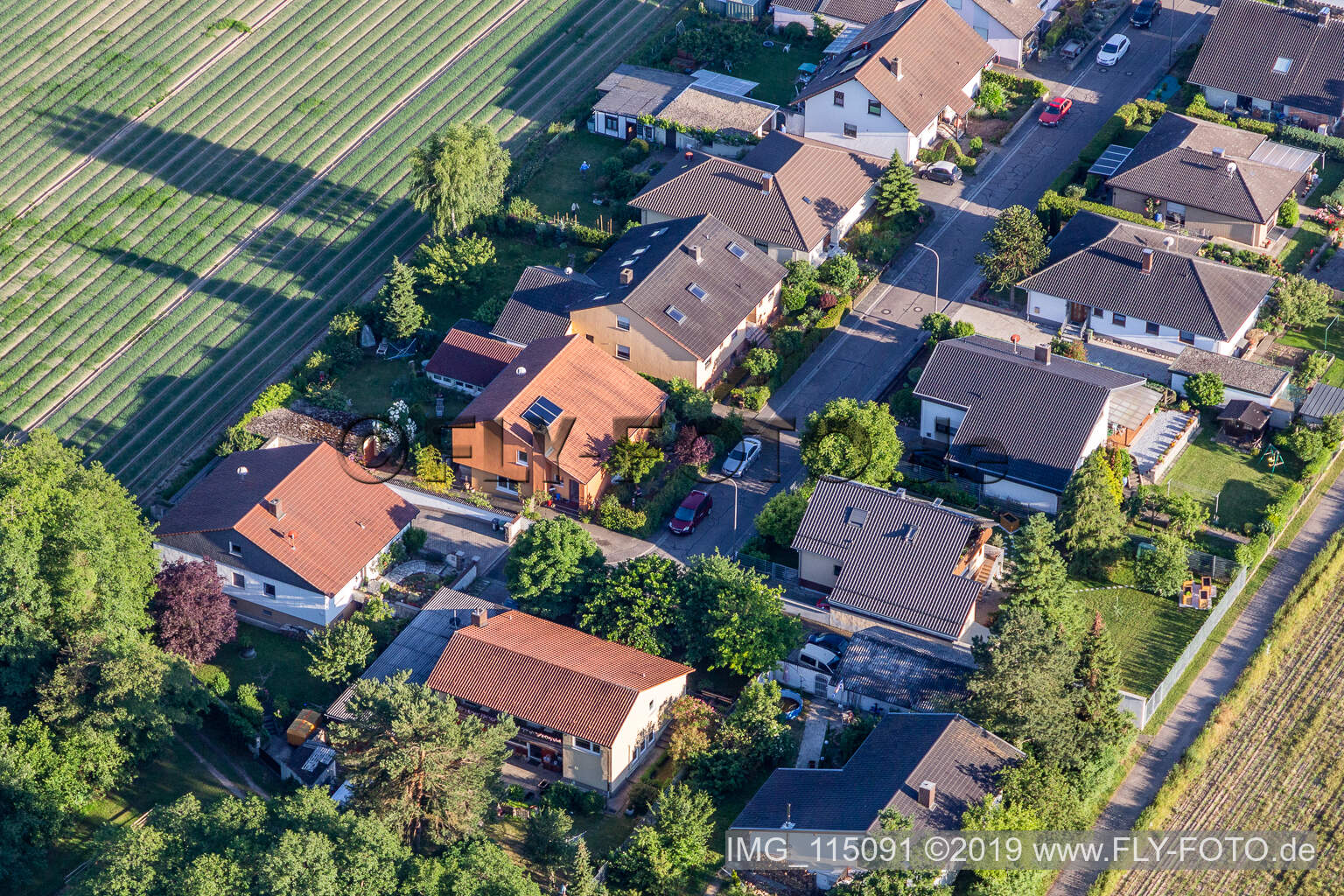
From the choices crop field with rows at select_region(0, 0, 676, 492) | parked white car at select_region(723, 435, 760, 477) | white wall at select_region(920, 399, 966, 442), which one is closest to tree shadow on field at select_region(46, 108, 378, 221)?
crop field with rows at select_region(0, 0, 676, 492)

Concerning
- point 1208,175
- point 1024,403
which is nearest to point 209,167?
point 1024,403

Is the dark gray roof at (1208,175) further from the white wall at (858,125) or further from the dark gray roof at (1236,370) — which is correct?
the white wall at (858,125)

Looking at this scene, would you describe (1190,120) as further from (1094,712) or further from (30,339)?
(30,339)

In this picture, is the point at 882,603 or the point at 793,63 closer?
the point at 882,603

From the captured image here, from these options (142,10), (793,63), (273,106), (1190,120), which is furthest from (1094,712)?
(142,10)

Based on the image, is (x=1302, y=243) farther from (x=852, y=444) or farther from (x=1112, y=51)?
(x=852, y=444)

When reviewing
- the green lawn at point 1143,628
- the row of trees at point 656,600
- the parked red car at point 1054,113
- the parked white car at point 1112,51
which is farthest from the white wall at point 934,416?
the parked white car at point 1112,51

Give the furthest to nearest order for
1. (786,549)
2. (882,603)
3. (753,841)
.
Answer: (786,549), (882,603), (753,841)
